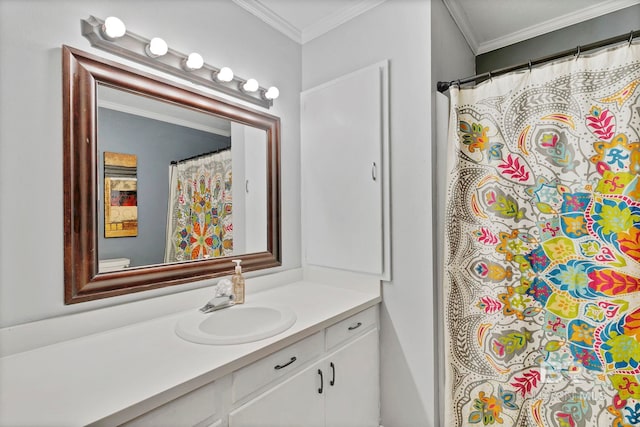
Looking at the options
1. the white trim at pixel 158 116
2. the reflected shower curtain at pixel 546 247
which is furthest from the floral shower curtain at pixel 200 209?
the reflected shower curtain at pixel 546 247

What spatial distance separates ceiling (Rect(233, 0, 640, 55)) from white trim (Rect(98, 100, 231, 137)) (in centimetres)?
73

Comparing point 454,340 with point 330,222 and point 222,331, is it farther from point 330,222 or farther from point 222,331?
point 222,331

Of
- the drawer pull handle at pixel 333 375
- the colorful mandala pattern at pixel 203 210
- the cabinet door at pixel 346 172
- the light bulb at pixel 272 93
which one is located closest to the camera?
the drawer pull handle at pixel 333 375

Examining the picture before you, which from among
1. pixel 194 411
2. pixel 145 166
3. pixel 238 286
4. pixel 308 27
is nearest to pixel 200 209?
pixel 145 166

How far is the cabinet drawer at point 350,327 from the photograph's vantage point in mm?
1429

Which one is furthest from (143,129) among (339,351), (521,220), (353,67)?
(521,220)

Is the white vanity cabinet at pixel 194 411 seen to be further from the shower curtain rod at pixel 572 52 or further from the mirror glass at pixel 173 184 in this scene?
the shower curtain rod at pixel 572 52

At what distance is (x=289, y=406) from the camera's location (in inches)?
47.9

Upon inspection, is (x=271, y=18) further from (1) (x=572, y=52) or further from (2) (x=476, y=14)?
(1) (x=572, y=52)

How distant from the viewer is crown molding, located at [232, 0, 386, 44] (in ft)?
5.86

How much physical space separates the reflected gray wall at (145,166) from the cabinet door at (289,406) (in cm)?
75

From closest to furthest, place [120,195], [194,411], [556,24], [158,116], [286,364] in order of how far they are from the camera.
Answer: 1. [194,411]
2. [286,364]
3. [120,195]
4. [158,116]
5. [556,24]

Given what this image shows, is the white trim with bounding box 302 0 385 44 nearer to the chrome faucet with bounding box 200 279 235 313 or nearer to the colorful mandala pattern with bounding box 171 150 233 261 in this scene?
the colorful mandala pattern with bounding box 171 150 233 261

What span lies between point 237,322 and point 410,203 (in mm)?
1021
